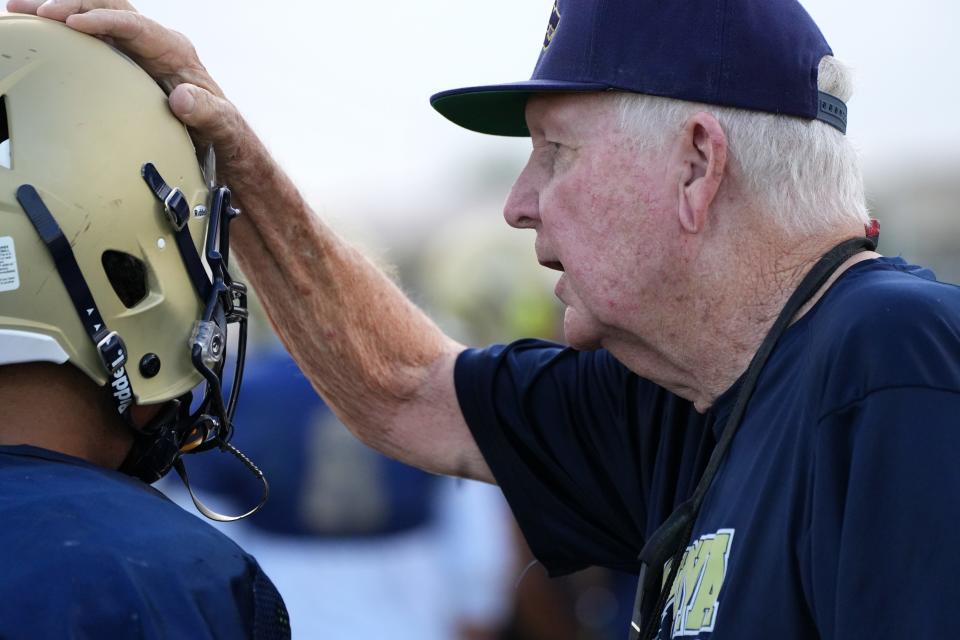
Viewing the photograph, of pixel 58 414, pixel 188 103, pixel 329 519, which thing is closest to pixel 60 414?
pixel 58 414

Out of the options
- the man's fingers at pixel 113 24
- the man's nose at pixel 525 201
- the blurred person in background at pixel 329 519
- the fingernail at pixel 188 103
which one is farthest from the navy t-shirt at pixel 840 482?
the blurred person in background at pixel 329 519

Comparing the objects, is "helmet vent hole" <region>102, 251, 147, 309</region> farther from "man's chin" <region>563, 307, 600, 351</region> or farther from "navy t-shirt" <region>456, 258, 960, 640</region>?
"navy t-shirt" <region>456, 258, 960, 640</region>

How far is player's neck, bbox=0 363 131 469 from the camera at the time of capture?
1.98 m

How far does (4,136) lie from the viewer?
2051 mm

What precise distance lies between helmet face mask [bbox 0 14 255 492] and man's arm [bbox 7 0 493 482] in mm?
562

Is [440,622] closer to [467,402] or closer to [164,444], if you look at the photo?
[467,402]

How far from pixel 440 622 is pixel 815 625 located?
12.2 ft

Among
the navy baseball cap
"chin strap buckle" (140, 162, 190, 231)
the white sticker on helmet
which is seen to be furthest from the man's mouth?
the white sticker on helmet

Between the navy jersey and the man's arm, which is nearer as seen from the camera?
the navy jersey

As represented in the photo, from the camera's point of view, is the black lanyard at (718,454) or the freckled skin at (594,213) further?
the freckled skin at (594,213)

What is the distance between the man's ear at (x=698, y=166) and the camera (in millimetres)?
2332

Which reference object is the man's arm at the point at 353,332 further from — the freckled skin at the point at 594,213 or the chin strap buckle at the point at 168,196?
the freckled skin at the point at 594,213

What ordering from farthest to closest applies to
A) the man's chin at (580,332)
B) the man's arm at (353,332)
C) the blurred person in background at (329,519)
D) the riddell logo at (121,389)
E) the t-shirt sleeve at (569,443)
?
1. the blurred person in background at (329,519)
2. the man's arm at (353,332)
3. the t-shirt sleeve at (569,443)
4. the man's chin at (580,332)
5. the riddell logo at (121,389)

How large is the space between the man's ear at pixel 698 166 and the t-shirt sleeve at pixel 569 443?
0.60 meters
